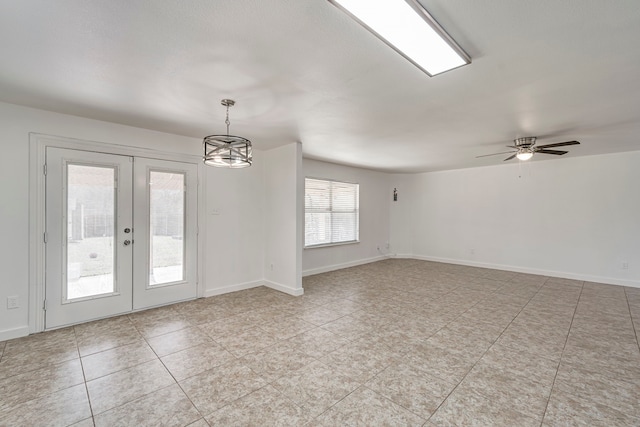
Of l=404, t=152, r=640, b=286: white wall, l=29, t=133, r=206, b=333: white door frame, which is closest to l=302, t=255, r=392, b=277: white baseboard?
l=404, t=152, r=640, b=286: white wall

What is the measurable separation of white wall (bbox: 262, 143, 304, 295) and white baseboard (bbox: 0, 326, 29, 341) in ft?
10.0

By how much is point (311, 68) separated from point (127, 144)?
2.93m

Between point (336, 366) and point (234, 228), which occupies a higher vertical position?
point (234, 228)

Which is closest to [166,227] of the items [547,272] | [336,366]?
[336,366]

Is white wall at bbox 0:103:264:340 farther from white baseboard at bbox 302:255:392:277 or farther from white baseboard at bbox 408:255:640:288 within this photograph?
white baseboard at bbox 408:255:640:288

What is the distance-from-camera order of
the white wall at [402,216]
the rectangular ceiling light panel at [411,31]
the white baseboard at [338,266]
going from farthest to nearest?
the white wall at [402,216] < the white baseboard at [338,266] < the rectangular ceiling light panel at [411,31]

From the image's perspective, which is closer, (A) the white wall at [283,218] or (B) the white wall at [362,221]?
(A) the white wall at [283,218]

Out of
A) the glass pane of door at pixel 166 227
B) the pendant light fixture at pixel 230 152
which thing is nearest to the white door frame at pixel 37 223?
the glass pane of door at pixel 166 227

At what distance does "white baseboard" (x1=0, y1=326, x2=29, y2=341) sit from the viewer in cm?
297

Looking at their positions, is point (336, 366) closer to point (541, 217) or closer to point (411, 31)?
point (411, 31)

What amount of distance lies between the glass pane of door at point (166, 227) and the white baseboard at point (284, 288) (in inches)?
57.4

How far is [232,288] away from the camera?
4762mm

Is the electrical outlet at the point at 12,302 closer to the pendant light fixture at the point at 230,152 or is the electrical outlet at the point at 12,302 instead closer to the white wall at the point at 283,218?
the pendant light fixture at the point at 230,152

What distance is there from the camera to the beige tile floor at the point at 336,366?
194cm
